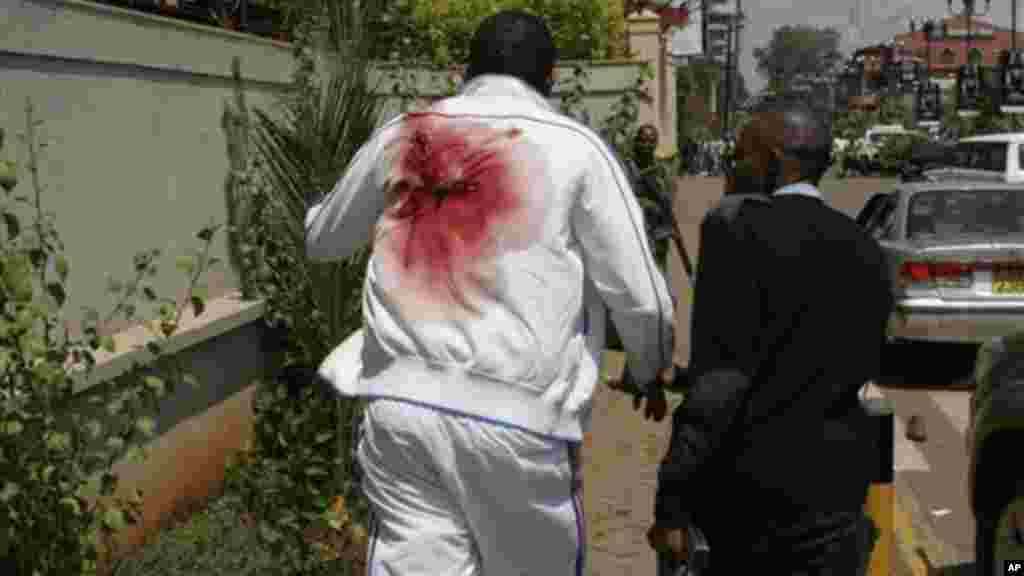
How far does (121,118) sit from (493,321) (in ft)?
11.3

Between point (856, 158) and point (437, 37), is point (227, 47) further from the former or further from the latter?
point (856, 158)

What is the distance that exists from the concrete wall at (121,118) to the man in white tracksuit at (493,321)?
2.27 meters

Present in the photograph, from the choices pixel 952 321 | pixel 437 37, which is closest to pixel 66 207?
pixel 952 321

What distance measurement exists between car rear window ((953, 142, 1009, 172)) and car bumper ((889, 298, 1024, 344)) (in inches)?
491

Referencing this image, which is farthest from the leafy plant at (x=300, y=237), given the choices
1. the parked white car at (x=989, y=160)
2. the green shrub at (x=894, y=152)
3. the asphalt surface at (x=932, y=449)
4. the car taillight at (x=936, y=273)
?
the green shrub at (x=894, y=152)

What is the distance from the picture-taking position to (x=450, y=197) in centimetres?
347

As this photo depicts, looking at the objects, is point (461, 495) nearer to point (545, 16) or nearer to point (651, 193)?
point (651, 193)

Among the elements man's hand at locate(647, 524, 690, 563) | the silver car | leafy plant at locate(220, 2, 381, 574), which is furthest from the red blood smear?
the silver car

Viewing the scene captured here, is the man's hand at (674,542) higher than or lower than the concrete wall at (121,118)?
lower

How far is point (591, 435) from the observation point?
9.30 m

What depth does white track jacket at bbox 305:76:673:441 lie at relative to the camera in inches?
131

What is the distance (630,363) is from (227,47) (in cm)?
449

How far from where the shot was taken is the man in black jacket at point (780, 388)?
3592 mm

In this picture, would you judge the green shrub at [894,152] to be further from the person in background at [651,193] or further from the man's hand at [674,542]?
the man's hand at [674,542]
